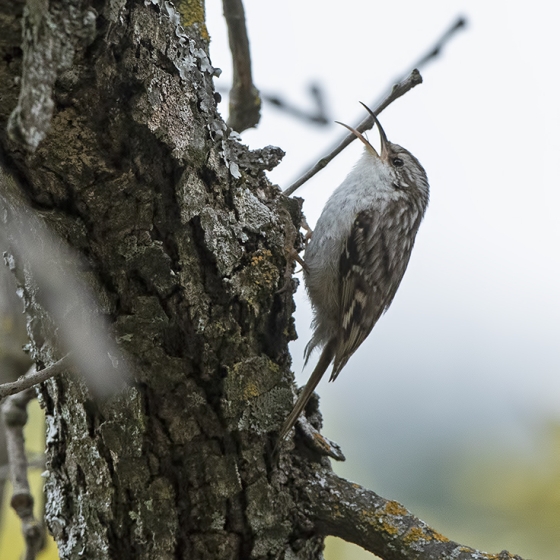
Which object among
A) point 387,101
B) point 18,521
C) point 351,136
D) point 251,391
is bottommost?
point 18,521

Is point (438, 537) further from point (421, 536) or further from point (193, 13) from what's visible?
point (193, 13)

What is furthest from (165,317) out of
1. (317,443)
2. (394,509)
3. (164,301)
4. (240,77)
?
(240,77)

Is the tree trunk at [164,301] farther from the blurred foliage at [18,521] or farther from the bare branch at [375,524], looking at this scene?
the blurred foliage at [18,521]

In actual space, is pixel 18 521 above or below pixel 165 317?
below

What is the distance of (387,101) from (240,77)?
1.53 ft

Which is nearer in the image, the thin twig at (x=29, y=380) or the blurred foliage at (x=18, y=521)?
the thin twig at (x=29, y=380)

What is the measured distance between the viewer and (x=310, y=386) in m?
1.71

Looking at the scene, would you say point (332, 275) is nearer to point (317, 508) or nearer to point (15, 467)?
point (317, 508)

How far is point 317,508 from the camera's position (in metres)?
1.48

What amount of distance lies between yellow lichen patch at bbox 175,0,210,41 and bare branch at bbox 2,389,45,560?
96cm

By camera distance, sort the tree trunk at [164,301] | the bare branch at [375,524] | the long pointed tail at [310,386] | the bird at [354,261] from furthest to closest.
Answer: the bird at [354,261] → the long pointed tail at [310,386] → the bare branch at [375,524] → the tree trunk at [164,301]

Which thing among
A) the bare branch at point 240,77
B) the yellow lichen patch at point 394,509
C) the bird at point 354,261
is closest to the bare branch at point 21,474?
the yellow lichen patch at point 394,509

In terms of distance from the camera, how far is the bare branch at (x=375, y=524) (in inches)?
54.0

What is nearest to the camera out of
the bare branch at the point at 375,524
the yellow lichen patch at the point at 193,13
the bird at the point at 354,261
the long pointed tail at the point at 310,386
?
the bare branch at the point at 375,524
